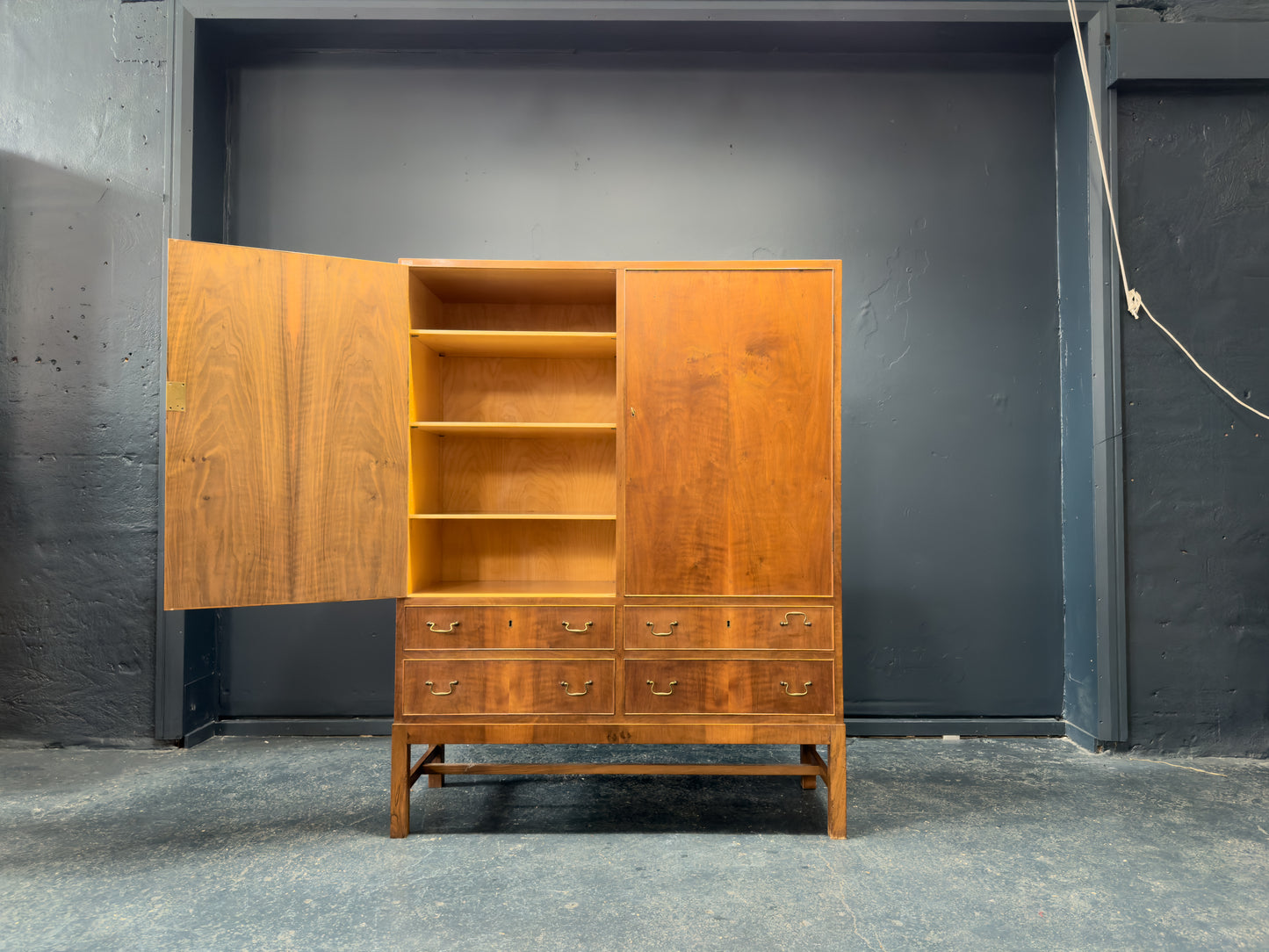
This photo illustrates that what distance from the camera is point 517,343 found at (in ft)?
8.12

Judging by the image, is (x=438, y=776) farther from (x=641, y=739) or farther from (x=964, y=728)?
(x=964, y=728)

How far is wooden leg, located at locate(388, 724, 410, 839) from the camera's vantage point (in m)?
2.19

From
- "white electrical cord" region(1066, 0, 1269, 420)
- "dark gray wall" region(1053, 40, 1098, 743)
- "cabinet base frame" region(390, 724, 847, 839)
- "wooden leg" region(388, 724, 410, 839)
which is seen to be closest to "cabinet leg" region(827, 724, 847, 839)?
"cabinet base frame" region(390, 724, 847, 839)

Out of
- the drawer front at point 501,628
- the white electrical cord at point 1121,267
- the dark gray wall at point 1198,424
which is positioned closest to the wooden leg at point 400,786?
the drawer front at point 501,628

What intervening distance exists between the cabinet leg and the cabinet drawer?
284mm

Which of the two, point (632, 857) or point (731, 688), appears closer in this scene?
point (632, 857)

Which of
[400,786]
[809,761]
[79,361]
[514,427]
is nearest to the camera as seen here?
[400,786]

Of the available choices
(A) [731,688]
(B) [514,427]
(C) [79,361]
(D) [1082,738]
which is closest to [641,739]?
(A) [731,688]

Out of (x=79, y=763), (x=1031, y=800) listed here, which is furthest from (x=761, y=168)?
(x=79, y=763)

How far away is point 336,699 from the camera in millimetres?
3168

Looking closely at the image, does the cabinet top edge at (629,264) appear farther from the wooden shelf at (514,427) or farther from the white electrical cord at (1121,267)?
the white electrical cord at (1121,267)

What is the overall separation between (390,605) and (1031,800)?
9.03 feet

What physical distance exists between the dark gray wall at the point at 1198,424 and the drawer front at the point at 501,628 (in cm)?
243

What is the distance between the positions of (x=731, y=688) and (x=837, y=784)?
0.46 meters
